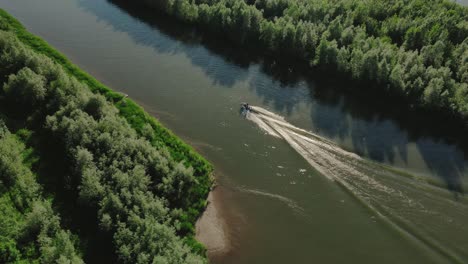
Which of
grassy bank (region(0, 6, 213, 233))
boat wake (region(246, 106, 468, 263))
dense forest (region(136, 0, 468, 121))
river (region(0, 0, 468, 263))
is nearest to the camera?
boat wake (region(246, 106, 468, 263))

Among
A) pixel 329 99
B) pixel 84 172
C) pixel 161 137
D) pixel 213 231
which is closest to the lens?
pixel 84 172

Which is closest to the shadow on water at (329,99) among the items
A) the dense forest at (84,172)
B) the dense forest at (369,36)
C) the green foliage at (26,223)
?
the dense forest at (369,36)

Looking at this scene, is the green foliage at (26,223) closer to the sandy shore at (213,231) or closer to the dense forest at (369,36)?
the sandy shore at (213,231)

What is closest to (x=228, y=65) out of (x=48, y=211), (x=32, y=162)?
(x=32, y=162)

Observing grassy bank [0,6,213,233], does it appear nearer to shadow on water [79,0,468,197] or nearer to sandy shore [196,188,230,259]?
sandy shore [196,188,230,259]

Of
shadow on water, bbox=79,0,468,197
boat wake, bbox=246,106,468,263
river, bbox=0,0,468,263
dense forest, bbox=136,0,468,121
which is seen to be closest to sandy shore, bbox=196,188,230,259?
river, bbox=0,0,468,263

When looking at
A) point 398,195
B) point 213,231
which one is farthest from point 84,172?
point 398,195

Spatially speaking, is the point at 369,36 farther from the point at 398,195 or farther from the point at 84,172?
the point at 84,172
